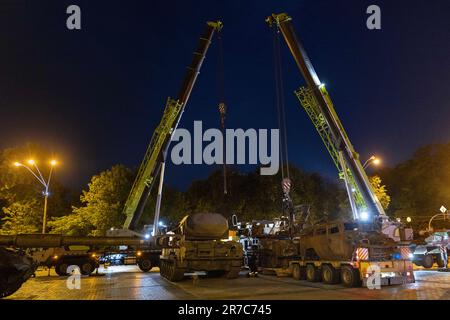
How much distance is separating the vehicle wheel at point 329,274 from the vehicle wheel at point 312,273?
0.39 m

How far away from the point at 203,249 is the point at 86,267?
31.1ft

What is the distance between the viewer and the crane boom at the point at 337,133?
3027 centimetres

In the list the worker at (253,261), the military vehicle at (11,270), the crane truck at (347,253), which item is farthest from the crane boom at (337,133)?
the military vehicle at (11,270)

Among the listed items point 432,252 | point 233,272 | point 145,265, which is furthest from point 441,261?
point 145,265

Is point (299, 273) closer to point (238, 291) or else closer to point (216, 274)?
point (216, 274)

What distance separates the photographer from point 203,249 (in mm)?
18469

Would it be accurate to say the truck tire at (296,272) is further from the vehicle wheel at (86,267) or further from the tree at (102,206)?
the tree at (102,206)

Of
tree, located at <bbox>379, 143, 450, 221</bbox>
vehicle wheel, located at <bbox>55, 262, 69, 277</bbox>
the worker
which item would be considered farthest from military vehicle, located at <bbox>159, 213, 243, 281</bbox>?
tree, located at <bbox>379, 143, 450, 221</bbox>

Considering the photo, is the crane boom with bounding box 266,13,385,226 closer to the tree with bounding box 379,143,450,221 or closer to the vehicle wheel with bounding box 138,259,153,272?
the vehicle wheel with bounding box 138,259,153,272

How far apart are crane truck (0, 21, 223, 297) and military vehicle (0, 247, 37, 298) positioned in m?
0.90

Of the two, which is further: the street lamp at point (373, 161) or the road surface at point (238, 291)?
the street lamp at point (373, 161)

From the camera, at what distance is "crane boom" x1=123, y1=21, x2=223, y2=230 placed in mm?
29984
